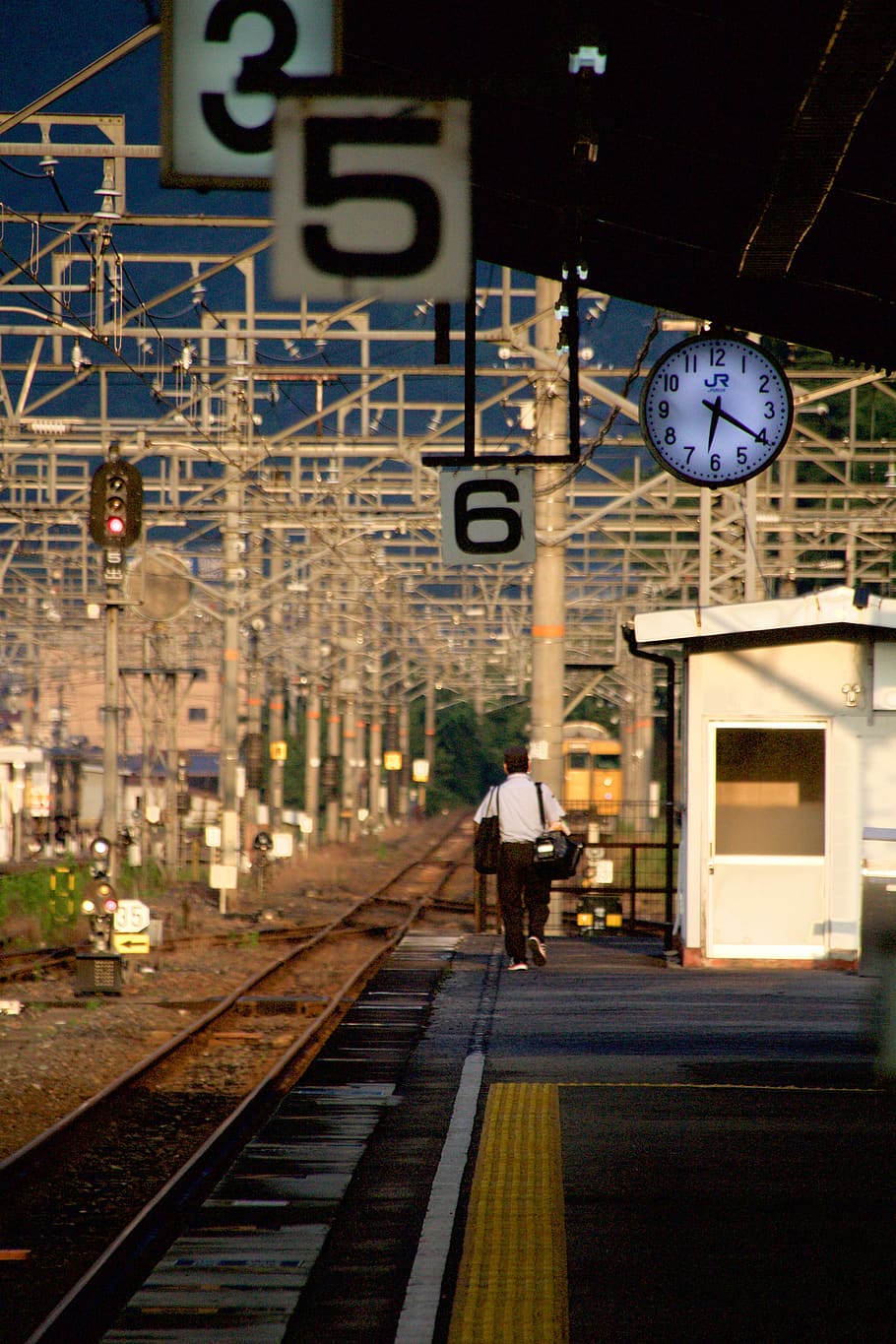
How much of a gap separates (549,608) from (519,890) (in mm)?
6437

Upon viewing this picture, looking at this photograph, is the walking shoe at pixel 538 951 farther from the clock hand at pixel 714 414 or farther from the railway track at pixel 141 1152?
the clock hand at pixel 714 414

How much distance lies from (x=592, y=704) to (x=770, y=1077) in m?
88.2

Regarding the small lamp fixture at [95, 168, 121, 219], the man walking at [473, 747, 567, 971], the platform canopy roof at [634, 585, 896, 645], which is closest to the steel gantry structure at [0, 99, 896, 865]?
the small lamp fixture at [95, 168, 121, 219]

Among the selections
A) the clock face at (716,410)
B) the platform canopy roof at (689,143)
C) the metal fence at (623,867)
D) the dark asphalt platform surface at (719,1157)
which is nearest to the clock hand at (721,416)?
the clock face at (716,410)

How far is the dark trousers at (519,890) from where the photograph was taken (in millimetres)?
14992

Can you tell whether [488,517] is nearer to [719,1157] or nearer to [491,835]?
[491,835]

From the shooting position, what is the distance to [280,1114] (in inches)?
369

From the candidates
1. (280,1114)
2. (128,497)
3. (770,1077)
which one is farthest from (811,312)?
(128,497)

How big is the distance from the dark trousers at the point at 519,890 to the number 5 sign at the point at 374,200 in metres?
8.19

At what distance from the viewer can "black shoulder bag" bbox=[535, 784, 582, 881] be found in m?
14.8

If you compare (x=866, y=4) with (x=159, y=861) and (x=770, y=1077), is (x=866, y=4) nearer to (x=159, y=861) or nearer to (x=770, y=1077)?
(x=770, y=1077)

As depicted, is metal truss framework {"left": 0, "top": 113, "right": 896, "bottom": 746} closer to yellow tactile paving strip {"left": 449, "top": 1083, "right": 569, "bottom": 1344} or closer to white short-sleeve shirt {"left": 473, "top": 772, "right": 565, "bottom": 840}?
white short-sleeve shirt {"left": 473, "top": 772, "right": 565, "bottom": 840}

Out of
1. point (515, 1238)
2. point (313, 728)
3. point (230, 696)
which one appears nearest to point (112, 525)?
point (230, 696)

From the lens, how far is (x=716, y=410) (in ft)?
37.2
